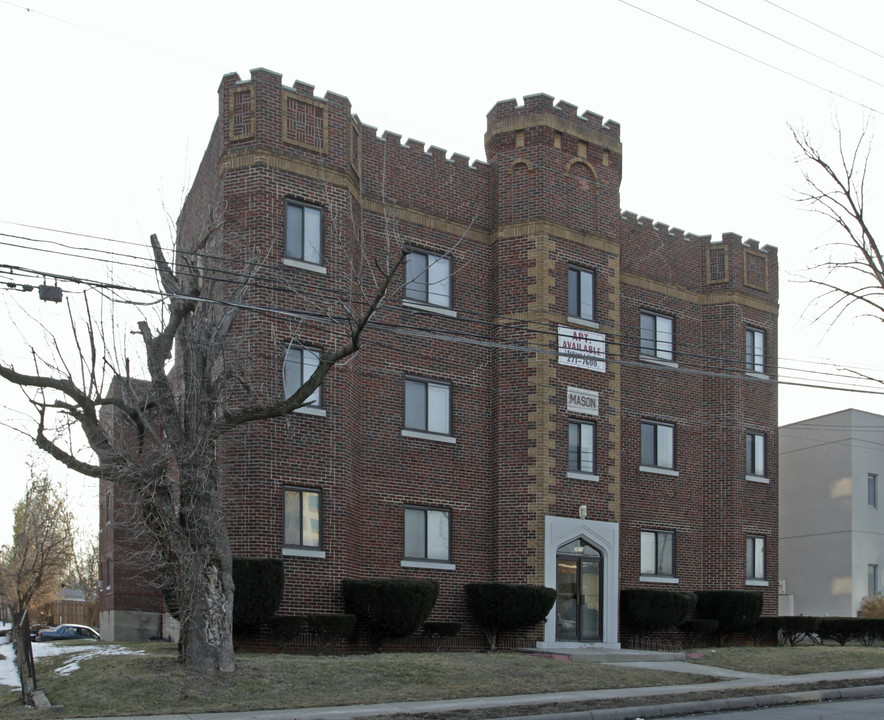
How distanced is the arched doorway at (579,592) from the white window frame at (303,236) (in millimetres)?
9298

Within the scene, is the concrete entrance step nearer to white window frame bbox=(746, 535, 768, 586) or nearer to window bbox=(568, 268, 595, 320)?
white window frame bbox=(746, 535, 768, 586)

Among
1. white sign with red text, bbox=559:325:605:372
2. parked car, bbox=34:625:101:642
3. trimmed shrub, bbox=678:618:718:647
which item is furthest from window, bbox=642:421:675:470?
parked car, bbox=34:625:101:642

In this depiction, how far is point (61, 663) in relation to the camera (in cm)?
2155

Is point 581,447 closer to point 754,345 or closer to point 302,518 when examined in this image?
point 302,518

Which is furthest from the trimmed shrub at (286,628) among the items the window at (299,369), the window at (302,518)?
the window at (299,369)

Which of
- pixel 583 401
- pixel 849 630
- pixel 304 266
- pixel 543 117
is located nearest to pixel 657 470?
pixel 583 401

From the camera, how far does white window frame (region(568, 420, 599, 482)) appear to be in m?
27.0

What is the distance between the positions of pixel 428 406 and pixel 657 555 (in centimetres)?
831

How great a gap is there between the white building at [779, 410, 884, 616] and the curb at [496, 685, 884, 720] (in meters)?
20.2

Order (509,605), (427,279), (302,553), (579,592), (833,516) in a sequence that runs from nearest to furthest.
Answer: (302,553)
(509,605)
(427,279)
(579,592)
(833,516)

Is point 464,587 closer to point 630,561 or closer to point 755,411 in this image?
point 630,561

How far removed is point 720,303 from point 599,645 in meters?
11.1

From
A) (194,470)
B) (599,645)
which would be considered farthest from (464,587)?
(194,470)

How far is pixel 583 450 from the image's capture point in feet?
89.6
